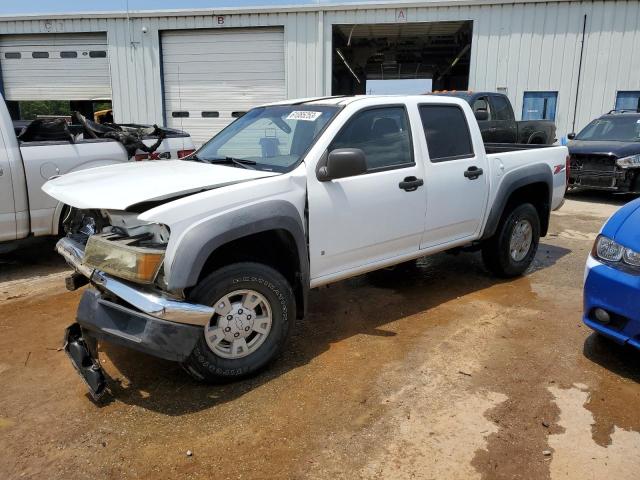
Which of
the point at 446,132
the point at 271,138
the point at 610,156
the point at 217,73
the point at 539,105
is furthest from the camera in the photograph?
the point at 217,73

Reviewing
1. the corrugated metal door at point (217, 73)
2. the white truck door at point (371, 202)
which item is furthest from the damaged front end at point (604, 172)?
the corrugated metal door at point (217, 73)

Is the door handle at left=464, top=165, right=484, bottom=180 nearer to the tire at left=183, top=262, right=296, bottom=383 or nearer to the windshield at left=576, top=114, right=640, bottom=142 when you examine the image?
the tire at left=183, top=262, right=296, bottom=383

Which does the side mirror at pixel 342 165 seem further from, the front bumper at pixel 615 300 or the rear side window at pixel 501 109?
the rear side window at pixel 501 109

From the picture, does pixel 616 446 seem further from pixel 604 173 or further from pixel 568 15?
pixel 568 15

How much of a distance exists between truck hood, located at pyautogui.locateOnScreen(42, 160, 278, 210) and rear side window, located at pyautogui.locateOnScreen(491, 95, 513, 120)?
9.41m

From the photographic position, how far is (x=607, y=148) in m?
10.3

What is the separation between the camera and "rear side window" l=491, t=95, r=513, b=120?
1172 centimetres

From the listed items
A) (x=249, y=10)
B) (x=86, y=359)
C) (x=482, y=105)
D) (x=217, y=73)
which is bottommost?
(x=86, y=359)

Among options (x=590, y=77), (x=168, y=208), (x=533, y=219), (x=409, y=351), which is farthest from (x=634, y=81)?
(x=168, y=208)

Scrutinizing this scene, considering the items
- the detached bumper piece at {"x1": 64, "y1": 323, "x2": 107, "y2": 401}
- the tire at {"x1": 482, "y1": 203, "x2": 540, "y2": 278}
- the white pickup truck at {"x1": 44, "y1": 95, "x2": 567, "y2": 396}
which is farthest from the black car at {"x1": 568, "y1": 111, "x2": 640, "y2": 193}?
the detached bumper piece at {"x1": 64, "y1": 323, "x2": 107, "y2": 401}

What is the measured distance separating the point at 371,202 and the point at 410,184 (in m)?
0.44

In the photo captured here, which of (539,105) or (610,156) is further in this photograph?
(539,105)

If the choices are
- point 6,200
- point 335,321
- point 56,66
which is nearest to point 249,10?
point 56,66

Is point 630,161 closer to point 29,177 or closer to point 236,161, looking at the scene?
point 236,161
